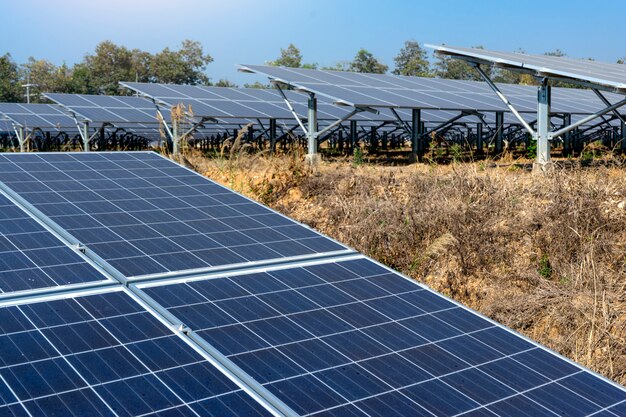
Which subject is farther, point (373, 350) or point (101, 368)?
point (373, 350)

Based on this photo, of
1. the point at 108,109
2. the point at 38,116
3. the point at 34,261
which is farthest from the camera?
the point at 38,116

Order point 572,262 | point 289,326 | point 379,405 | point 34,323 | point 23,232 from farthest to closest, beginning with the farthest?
point 572,262 < point 23,232 < point 289,326 < point 34,323 < point 379,405

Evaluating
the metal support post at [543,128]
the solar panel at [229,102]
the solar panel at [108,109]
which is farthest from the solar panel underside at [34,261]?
the solar panel at [108,109]

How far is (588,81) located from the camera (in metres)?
14.7

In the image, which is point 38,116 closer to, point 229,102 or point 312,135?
point 229,102

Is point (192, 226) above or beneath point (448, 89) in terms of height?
beneath

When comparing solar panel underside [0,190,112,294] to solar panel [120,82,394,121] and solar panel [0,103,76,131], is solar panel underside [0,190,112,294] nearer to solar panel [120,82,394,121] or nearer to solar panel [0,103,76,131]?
solar panel [120,82,394,121]

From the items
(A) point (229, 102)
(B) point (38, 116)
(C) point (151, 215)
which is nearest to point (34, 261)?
(C) point (151, 215)

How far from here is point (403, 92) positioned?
23.5m

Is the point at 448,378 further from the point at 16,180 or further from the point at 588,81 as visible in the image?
the point at 588,81

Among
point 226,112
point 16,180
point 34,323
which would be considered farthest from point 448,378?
point 226,112

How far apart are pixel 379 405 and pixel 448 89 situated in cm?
2427

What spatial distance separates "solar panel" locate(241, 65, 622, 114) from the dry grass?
6229 mm

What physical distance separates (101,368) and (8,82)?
267 ft
